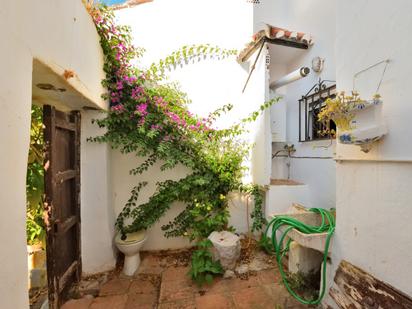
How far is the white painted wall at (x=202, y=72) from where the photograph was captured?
303 centimetres

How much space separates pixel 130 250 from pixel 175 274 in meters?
0.69

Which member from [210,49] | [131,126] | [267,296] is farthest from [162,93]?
[267,296]

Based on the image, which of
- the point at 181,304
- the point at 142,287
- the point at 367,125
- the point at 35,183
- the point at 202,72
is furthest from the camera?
the point at 202,72

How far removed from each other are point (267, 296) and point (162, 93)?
2.93 m

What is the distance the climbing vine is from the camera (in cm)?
266

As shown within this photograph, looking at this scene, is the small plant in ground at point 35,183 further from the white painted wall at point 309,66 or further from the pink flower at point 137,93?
the white painted wall at point 309,66

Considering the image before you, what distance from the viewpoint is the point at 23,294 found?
3.29 ft

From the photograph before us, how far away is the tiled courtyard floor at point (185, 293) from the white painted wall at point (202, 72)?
0.70 m

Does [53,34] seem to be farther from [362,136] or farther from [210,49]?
[210,49]

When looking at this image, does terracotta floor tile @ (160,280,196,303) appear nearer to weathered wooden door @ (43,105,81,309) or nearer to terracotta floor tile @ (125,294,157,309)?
terracotta floor tile @ (125,294,157,309)

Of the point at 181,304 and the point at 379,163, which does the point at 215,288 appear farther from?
the point at 379,163

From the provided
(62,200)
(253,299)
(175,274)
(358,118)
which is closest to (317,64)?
(358,118)

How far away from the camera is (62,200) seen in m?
2.19

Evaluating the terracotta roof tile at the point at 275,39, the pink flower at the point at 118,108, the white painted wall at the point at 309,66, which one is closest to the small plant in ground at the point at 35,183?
the pink flower at the point at 118,108
